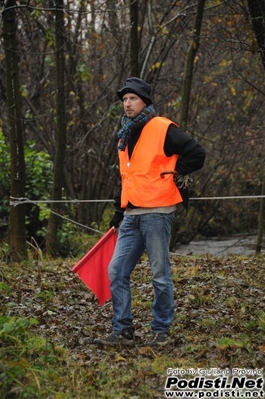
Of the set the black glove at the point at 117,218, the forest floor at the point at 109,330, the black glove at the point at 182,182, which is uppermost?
the black glove at the point at 182,182

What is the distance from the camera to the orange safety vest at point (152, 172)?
232 inches

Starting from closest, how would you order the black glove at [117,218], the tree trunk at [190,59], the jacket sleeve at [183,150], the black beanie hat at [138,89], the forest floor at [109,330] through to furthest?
the forest floor at [109,330]
the jacket sleeve at [183,150]
the black beanie hat at [138,89]
the black glove at [117,218]
the tree trunk at [190,59]

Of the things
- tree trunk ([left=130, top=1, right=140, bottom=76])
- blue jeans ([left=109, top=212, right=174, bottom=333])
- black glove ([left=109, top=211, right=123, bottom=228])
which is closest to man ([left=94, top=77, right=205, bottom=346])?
blue jeans ([left=109, top=212, right=174, bottom=333])

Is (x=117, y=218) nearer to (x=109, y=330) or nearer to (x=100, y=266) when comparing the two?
(x=100, y=266)

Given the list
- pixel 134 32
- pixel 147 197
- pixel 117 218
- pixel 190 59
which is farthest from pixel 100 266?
pixel 190 59

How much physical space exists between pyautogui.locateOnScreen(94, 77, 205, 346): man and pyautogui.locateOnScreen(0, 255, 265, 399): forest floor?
0.27 metres

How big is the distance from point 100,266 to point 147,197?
1012 millimetres

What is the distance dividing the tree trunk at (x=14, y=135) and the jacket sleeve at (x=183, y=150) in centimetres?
423

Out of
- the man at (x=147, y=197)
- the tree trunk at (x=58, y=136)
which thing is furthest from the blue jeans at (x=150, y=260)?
the tree trunk at (x=58, y=136)

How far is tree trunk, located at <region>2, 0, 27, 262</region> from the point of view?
31.6 feet

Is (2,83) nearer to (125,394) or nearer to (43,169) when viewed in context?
(43,169)

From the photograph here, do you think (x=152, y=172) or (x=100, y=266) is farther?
(x=100, y=266)

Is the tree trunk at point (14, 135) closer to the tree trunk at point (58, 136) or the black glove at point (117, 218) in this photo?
the tree trunk at point (58, 136)

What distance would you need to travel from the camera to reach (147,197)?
19.4 feet
